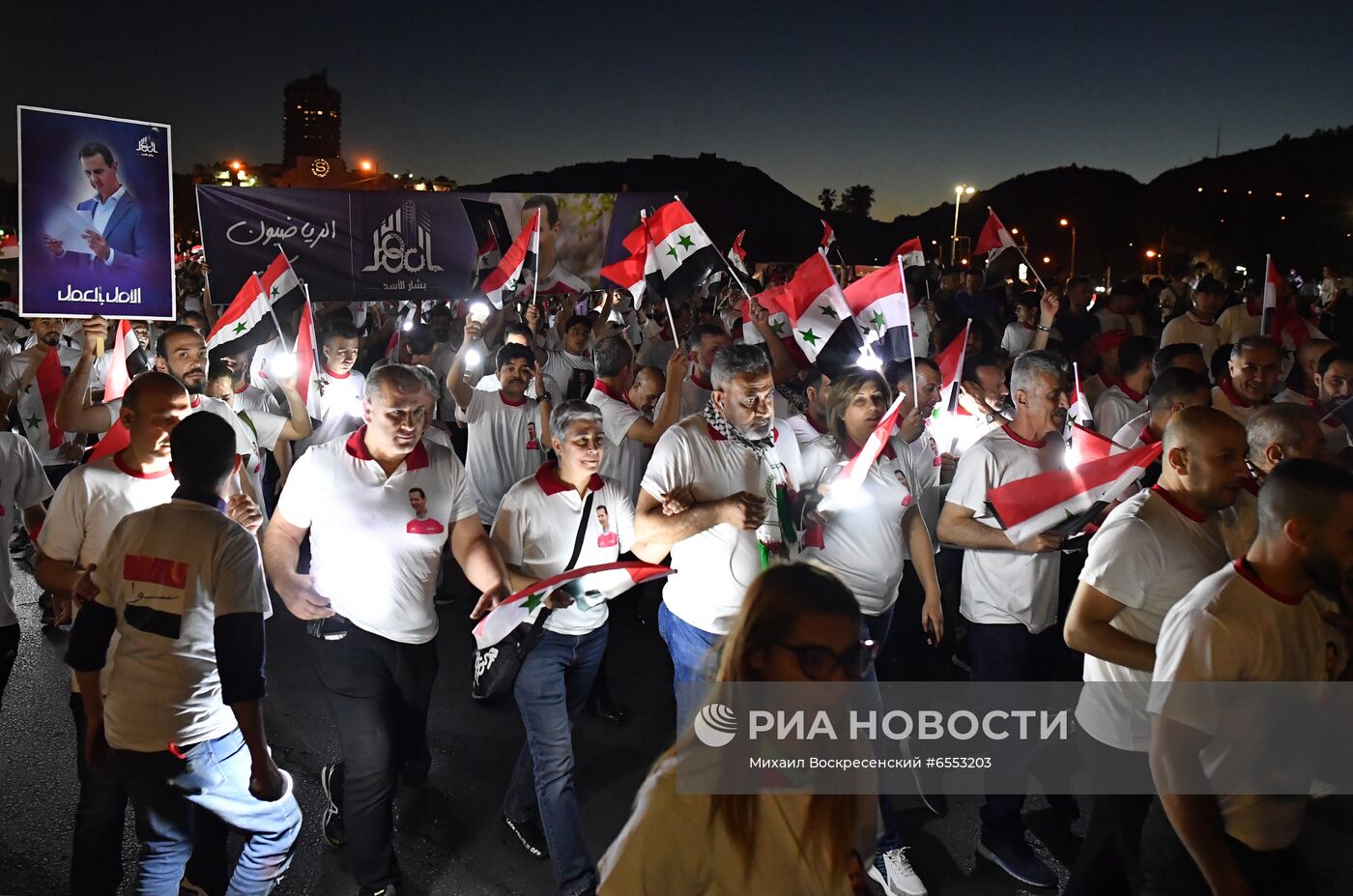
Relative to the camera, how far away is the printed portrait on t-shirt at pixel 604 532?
4551mm

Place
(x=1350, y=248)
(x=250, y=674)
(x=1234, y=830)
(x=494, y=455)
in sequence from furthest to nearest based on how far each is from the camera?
(x=1350, y=248) → (x=494, y=455) → (x=250, y=674) → (x=1234, y=830)

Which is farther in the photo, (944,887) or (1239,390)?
(1239,390)

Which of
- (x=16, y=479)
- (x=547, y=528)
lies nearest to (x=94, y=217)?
(x=16, y=479)

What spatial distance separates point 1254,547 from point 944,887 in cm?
231

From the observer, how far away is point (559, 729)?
13.7 feet

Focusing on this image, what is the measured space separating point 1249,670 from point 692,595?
7.31ft

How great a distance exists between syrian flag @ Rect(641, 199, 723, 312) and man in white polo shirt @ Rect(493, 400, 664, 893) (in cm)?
391

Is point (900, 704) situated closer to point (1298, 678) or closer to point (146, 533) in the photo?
point (1298, 678)

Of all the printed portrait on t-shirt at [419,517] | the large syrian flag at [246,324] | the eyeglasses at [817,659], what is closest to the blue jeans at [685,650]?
the printed portrait on t-shirt at [419,517]

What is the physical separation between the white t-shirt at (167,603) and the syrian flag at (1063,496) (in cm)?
318

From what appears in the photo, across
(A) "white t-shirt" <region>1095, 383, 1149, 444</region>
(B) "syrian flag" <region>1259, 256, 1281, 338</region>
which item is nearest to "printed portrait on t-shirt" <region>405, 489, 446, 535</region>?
(A) "white t-shirt" <region>1095, 383, 1149, 444</region>

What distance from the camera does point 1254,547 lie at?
9.21 ft

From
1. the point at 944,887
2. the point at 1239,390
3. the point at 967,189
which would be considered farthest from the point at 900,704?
the point at 967,189

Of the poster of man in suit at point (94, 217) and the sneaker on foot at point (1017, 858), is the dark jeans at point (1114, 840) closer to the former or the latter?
the sneaker on foot at point (1017, 858)
